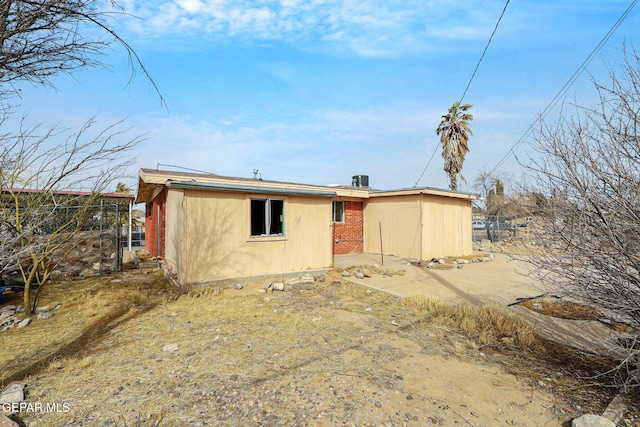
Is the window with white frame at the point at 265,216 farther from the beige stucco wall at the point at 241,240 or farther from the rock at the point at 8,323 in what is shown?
the rock at the point at 8,323

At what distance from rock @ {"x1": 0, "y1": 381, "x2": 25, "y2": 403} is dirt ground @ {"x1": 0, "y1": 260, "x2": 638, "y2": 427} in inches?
4.0

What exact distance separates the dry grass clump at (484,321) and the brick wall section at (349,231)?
8.22 meters

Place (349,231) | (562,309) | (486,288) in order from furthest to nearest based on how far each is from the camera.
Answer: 1. (349,231)
2. (486,288)
3. (562,309)

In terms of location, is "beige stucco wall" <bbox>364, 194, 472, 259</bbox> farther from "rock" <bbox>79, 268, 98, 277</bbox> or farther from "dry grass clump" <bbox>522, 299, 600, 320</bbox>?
"rock" <bbox>79, 268, 98, 277</bbox>

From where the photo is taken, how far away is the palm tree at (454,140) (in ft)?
60.1

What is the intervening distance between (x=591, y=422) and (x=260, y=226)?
7.43 m

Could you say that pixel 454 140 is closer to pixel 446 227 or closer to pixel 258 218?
pixel 446 227

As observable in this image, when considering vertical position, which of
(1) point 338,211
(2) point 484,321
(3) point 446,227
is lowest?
(2) point 484,321

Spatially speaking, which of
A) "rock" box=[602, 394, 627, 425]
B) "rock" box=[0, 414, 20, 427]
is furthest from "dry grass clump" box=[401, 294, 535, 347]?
"rock" box=[0, 414, 20, 427]

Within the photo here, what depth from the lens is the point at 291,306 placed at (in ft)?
20.6

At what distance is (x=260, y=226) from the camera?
8570 millimetres

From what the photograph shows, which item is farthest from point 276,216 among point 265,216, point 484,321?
point 484,321

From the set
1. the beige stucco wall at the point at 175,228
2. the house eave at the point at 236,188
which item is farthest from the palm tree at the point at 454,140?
the beige stucco wall at the point at 175,228

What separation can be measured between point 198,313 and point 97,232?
20.8 feet
